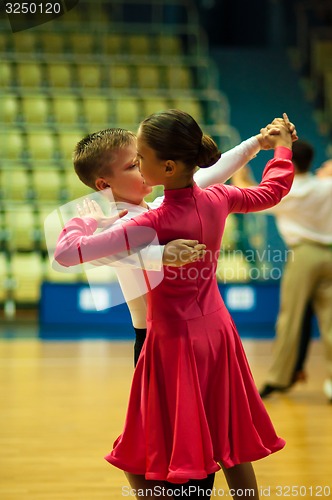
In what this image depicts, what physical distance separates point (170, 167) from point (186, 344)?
0.43 metres

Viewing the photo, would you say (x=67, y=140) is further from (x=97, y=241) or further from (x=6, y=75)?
(x=97, y=241)

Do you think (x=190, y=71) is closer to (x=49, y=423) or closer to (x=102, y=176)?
(x=49, y=423)

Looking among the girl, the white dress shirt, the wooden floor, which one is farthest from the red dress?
the white dress shirt

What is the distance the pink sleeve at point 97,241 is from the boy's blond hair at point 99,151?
0.23m

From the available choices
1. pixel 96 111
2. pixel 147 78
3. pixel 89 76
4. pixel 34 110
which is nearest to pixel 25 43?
pixel 89 76

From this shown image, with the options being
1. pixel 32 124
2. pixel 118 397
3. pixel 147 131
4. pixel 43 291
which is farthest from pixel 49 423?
pixel 32 124

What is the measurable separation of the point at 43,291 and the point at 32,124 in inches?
84.1

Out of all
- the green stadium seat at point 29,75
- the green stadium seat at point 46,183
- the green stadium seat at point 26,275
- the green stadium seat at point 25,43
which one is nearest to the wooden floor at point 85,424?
the green stadium seat at point 26,275

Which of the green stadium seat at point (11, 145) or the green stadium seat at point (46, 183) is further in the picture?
the green stadium seat at point (11, 145)

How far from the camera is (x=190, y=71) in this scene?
36.2 ft

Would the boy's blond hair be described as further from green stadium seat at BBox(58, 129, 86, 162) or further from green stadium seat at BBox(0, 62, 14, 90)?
green stadium seat at BBox(0, 62, 14, 90)

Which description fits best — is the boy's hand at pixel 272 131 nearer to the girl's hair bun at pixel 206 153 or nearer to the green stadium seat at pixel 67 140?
the girl's hair bun at pixel 206 153

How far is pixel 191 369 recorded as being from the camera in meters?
2.26

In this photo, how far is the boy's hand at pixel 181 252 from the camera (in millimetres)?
2141
